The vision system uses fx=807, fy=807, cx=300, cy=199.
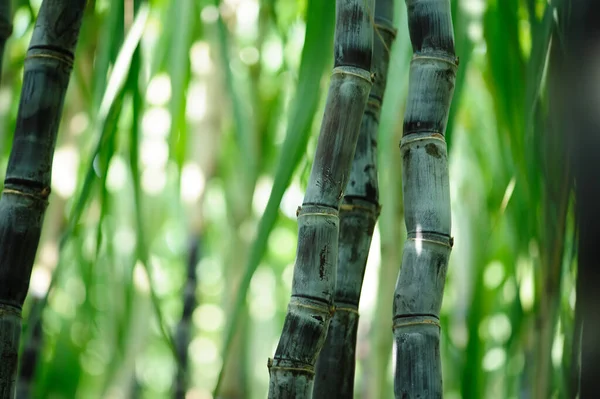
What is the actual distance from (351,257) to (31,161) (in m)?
0.26

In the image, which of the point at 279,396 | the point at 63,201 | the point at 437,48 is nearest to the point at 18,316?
the point at 279,396

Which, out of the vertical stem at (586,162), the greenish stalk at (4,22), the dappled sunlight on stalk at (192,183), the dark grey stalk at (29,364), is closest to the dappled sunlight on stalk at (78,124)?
the dappled sunlight on stalk at (192,183)

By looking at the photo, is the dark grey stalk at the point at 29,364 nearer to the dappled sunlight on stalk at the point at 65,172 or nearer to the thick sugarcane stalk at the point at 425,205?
the dappled sunlight on stalk at the point at 65,172

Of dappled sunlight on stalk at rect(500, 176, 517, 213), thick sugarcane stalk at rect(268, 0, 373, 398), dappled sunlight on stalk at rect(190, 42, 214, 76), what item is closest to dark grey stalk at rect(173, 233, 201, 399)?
dappled sunlight on stalk at rect(190, 42, 214, 76)

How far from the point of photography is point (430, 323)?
49 centimetres

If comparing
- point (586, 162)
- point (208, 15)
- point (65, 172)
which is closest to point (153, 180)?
point (65, 172)

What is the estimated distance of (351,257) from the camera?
25.8 inches

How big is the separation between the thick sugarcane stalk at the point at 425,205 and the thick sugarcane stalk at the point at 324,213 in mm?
36

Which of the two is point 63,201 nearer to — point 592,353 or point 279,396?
point 279,396

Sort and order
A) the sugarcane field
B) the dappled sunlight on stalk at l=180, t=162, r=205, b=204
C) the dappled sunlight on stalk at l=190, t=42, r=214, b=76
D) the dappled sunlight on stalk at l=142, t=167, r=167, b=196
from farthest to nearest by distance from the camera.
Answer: the dappled sunlight on stalk at l=142, t=167, r=167, b=196 → the dappled sunlight on stalk at l=190, t=42, r=214, b=76 → the dappled sunlight on stalk at l=180, t=162, r=205, b=204 → the sugarcane field

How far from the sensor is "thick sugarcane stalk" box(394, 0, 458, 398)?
482mm

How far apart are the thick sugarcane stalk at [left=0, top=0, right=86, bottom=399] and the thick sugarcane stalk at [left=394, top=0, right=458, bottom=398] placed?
28 centimetres

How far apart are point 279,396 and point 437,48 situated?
0.24 metres

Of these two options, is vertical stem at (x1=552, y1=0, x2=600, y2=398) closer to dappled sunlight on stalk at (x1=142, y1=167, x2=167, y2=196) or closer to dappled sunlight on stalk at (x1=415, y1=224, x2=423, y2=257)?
dappled sunlight on stalk at (x1=415, y1=224, x2=423, y2=257)
